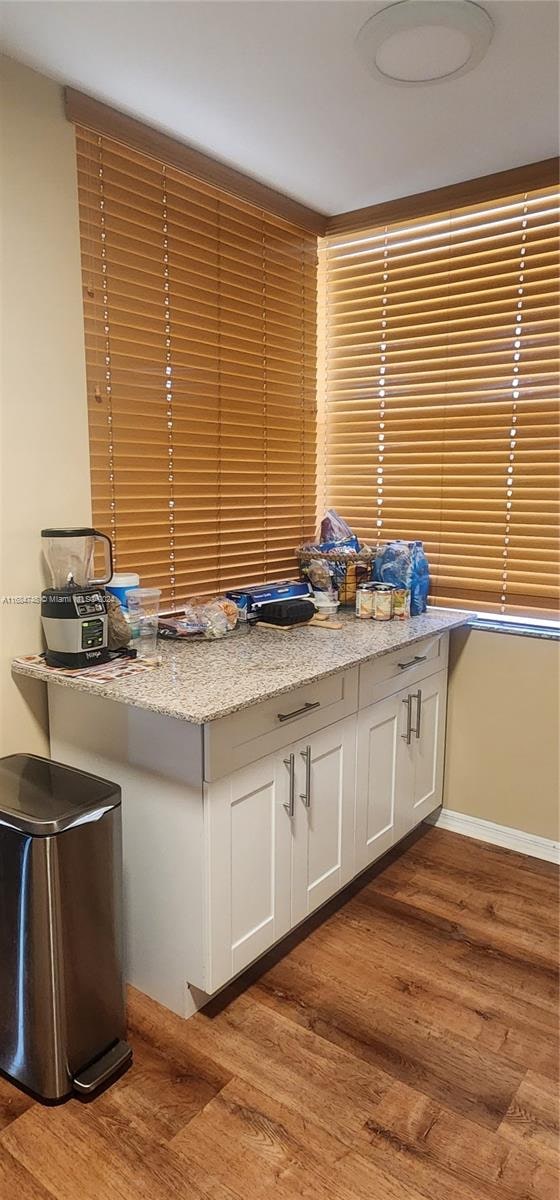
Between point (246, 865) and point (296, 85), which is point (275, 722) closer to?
point (246, 865)

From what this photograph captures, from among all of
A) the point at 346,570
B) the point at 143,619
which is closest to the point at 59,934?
the point at 143,619

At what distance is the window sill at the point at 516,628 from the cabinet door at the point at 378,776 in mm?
484

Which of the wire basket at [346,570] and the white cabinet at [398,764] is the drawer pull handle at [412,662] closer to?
the white cabinet at [398,764]

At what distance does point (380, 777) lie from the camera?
2.45 m

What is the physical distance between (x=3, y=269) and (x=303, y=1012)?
82.6 inches

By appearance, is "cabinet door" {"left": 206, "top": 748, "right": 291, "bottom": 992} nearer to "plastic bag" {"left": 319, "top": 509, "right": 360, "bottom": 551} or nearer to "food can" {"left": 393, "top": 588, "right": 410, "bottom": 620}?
"food can" {"left": 393, "top": 588, "right": 410, "bottom": 620}

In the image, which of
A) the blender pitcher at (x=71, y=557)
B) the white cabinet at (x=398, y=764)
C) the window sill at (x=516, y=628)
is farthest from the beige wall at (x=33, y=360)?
the window sill at (x=516, y=628)

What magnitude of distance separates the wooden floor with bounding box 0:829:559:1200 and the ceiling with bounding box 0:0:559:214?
8.06 ft

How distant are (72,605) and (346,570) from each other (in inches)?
50.4

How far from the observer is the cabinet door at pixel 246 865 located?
69.7 inches

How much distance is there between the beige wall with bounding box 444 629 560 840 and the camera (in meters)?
2.67

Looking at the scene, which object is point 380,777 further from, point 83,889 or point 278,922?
point 83,889

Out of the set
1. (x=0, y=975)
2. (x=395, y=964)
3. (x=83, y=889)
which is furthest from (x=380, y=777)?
(x=0, y=975)

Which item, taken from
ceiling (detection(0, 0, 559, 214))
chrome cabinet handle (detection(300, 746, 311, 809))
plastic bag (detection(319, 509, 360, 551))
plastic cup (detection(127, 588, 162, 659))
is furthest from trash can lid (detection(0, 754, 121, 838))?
ceiling (detection(0, 0, 559, 214))
